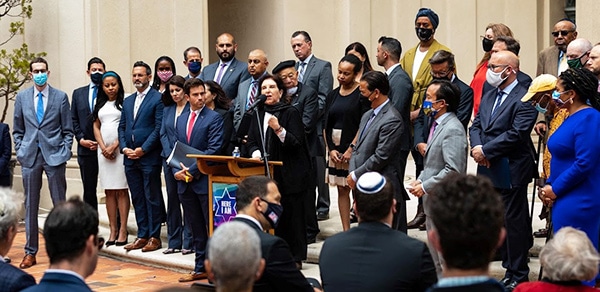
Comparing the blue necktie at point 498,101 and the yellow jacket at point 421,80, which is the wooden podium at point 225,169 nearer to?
the yellow jacket at point 421,80

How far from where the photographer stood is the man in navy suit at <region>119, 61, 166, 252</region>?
36.4ft

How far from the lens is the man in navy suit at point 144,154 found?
1109 centimetres

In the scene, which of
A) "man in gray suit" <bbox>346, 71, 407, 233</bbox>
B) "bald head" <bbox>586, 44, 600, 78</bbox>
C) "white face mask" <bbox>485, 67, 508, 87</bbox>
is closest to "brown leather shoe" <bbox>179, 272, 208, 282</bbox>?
"man in gray suit" <bbox>346, 71, 407, 233</bbox>

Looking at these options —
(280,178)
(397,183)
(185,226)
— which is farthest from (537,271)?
(185,226)

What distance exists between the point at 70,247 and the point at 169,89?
249 inches

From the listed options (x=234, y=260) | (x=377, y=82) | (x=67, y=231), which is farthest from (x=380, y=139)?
(x=234, y=260)

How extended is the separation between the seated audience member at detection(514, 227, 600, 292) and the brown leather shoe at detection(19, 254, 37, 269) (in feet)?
A: 23.9

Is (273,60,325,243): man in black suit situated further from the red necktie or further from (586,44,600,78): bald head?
→ (586,44,600,78): bald head

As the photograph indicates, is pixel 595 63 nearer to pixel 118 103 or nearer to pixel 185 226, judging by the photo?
pixel 185 226

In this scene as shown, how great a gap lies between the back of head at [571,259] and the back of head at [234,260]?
1.47 m

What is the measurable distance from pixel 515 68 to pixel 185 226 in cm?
407

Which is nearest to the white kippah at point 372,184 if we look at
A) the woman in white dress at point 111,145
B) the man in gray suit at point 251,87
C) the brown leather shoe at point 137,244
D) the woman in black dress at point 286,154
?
the woman in black dress at point 286,154

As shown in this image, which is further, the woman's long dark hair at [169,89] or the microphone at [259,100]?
the woman's long dark hair at [169,89]

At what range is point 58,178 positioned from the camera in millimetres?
11461
